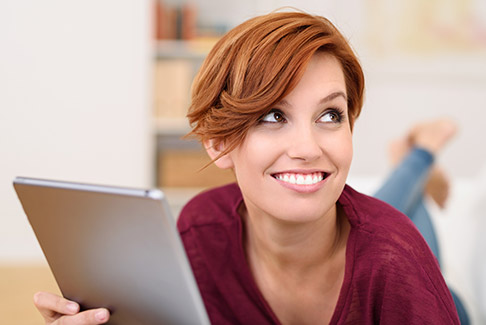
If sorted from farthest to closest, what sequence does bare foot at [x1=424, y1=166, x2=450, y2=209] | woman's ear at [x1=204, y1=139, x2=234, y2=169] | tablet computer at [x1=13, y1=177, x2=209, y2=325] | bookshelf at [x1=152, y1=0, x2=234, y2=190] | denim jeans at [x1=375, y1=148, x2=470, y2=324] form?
bookshelf at [x1=152, y1=0, x2=234, y2=190] < bare foot at [x1=424, y1=166, x2=450, y2=209] < denim jeans at [x1=375, y1=148, x2=470, y2=324] < woman's ear at [x1=204, y1=139, x2=234, y2=169] < tablet computer at [x1=13, y1=177, x2=209, y2=325]

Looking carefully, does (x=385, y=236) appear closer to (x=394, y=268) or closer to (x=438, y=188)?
(x=394, y=268)

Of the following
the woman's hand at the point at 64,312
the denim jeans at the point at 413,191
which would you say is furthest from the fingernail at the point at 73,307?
the denim jeans at the point at 413,191

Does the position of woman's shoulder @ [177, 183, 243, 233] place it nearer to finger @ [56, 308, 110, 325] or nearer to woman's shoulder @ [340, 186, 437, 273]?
woman's shoulder @ [340, 186, 437, 273]

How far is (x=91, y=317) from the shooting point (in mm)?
874

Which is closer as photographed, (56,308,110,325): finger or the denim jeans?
(56,308,110,325): finger

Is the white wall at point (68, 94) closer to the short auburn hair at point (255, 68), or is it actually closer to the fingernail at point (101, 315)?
the short auburn hair at point (255, 68)

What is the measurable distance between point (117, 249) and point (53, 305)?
0.23m

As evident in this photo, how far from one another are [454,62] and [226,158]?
2.93m

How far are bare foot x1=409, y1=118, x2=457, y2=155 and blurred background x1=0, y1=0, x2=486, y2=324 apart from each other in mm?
791

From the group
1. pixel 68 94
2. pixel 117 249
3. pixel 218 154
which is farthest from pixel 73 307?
pixel 68 94

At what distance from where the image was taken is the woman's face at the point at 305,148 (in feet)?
2.97

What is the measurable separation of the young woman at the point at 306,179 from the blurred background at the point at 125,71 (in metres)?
2.07

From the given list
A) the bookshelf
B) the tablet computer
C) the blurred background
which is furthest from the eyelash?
the bookshelf

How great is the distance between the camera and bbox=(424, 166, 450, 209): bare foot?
212 cm
